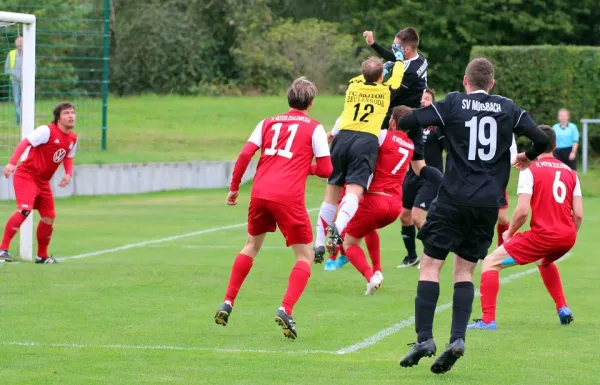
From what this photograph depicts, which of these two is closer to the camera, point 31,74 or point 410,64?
point 410,64

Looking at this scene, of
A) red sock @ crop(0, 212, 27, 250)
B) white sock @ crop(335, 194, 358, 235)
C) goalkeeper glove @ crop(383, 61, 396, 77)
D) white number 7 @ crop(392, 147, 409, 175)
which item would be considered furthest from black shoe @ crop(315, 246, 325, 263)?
red sock @ crop(0, 212, 27, 250)

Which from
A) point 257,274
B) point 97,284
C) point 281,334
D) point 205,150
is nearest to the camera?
point 281,334

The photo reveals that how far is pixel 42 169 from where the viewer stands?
14.4m

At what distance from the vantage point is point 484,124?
809 cm

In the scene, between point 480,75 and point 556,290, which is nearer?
point 480,75

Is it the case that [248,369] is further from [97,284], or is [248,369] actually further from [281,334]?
[97,284]

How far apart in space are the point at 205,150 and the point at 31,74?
52.7 feet

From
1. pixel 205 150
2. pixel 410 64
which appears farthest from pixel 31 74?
pixel 205 150

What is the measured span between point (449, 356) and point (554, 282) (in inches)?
117

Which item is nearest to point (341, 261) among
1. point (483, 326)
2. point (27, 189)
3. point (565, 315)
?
point (27, 189)

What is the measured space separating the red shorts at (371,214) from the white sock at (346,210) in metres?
0.26

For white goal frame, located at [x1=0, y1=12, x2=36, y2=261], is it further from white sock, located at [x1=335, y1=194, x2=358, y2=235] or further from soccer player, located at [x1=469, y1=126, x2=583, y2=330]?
soccer player, located at [x1=469, y1=126, x2=583, y2=330]

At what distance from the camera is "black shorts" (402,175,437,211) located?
47.2 ft

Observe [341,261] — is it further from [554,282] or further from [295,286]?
[295,286]
